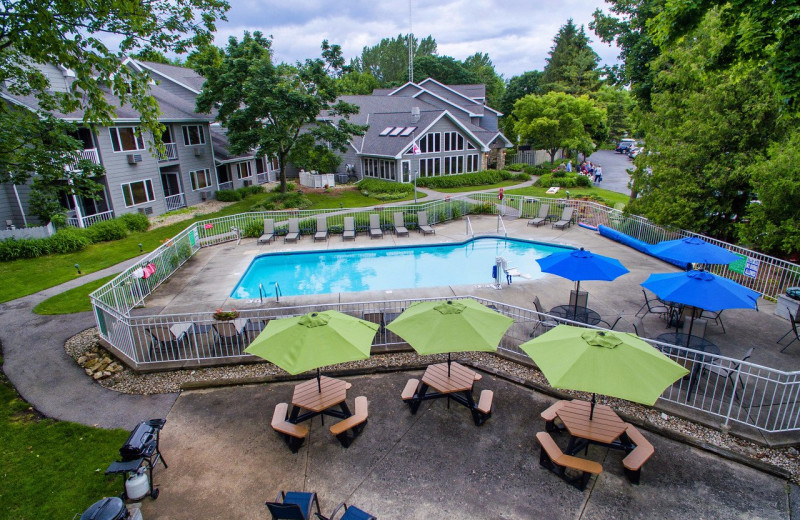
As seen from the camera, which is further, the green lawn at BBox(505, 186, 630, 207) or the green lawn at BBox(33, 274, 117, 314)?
the green lawn at BBox(505, 186, 630, 207)

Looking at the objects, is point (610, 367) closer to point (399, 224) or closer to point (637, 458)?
point (637, 458)

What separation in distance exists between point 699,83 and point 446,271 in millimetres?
12636

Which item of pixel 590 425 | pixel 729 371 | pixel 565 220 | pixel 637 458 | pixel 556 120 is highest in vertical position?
pixel 556 120

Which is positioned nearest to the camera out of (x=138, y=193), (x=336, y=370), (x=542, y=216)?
(x=336, y=370)

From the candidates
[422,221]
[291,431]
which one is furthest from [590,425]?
[422,221]

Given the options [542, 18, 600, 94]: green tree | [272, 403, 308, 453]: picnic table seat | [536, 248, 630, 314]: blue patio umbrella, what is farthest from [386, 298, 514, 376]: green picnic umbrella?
[542, 18, 600, 94]: green tree

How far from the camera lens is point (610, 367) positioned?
6145mm

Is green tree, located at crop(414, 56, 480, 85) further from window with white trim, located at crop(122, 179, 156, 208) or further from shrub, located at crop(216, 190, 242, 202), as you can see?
window with white trim, located at crop(122, 179, 156, 208)

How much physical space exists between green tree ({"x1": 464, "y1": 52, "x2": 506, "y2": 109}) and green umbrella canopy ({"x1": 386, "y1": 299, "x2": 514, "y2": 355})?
64.1m

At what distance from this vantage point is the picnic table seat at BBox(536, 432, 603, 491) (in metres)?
6.53

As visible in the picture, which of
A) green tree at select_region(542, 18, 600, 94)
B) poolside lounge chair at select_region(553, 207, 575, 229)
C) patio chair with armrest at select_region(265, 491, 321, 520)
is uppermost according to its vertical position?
green tree at select_region(542, 18, 600, 94)

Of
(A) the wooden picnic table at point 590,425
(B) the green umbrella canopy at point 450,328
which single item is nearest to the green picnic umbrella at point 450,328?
(B) the green umbrella canopy at point 450,328

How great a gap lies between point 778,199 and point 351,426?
1461 cm

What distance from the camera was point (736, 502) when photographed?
20.8ft
